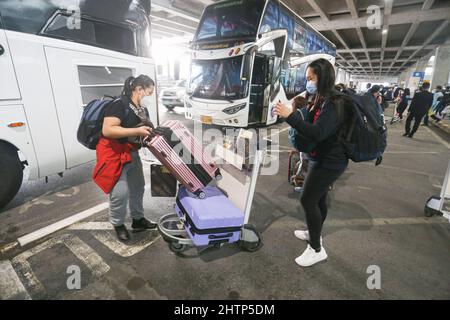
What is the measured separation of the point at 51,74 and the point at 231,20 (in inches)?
223

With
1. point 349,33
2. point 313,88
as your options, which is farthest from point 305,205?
point 349,33

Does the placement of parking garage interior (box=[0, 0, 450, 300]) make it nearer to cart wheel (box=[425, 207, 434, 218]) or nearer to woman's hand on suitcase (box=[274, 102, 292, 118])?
cart wheel (box=[425, 207, 434, 218])

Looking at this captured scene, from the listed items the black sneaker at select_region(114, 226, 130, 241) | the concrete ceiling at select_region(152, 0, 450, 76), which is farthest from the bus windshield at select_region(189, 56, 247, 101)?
the concrete ceiling at select_region(152, 0, 450, 76)

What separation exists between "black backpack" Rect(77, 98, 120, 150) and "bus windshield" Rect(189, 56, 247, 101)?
16.8 ft

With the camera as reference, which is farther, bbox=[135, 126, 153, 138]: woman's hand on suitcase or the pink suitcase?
the pink suitcase

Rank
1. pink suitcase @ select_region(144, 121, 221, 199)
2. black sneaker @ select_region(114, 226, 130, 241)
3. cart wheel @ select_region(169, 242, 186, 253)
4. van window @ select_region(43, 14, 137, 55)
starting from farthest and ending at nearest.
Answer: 1. van window @ select_region(43, 14, 137, 55)
2. black sneaker @ select_region(114, 226, 130, 241)
3. cart wheel @ select_region(169, 242, 186, 253)
4. pink suitcase @ select_region(144, 121, 221, 199)

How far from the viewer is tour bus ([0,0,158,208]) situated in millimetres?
2885

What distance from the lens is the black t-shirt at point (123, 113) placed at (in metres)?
2.26

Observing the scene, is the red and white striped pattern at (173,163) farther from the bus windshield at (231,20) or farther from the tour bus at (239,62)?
the bus windshield at (231,20)

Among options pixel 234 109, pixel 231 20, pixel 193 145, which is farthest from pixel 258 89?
pixel 193 145

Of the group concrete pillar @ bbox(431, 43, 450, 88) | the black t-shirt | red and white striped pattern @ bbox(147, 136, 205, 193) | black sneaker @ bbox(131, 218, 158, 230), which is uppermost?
concrete pillar @ bbox(431, 43, 450, 88)

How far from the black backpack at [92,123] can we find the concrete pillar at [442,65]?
25463mm

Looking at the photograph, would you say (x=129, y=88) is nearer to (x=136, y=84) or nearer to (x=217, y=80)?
(x=136, y=84)
